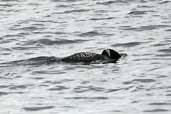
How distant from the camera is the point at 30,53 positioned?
56.7 ft

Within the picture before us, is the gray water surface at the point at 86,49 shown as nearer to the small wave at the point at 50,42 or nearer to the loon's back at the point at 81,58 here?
the small wave at the point at 50,42

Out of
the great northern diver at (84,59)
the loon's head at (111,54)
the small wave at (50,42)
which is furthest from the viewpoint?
the small wave at (50,42)

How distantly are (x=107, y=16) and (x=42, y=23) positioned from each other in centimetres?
210

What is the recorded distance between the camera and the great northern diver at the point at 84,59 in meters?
16.0

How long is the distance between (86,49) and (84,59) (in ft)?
5.14

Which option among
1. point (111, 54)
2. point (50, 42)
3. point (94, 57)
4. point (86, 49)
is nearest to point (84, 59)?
point (94, 57)

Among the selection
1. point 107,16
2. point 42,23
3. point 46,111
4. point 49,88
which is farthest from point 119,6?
point 46,111

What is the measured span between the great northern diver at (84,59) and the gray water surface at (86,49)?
0.91 feet

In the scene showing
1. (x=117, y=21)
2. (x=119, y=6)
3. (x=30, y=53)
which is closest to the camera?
(x=30, y=53)

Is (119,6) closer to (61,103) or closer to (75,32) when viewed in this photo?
(75,32)

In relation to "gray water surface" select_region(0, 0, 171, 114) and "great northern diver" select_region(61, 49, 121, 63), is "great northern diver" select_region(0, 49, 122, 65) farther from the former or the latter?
"gray water surface" select_region(0, 0, 171, 114)

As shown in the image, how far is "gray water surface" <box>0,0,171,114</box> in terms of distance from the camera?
12.7m

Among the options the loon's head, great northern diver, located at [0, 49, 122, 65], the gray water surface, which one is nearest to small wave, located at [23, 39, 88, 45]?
the gray water surface

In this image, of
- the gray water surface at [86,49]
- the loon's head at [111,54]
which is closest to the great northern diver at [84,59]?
the loon's head at [111,54]
